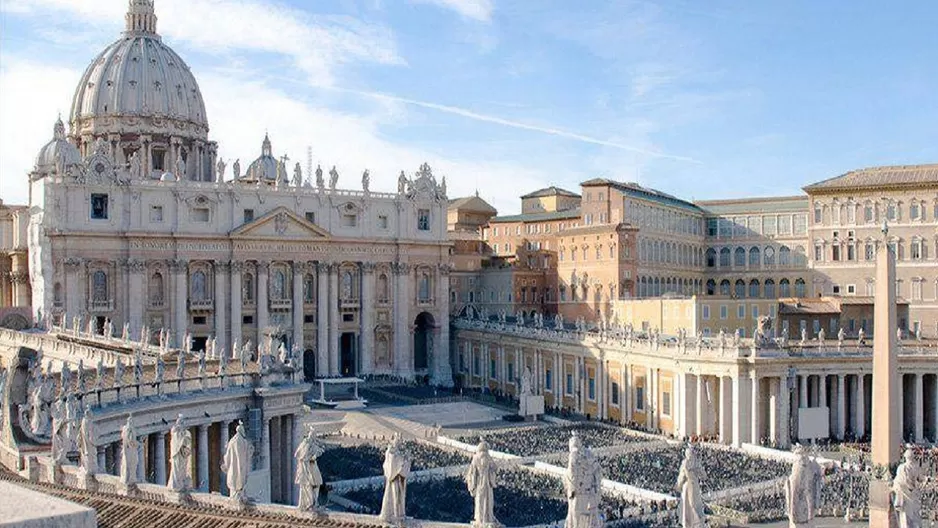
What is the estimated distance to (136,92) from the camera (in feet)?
326

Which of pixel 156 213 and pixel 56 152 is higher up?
pixel 56 152

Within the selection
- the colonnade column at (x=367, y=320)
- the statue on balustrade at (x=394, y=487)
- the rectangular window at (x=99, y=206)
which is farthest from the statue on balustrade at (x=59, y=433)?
the colonnade column at (x=367, y=320)

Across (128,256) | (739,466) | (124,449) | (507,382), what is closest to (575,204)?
(507,382)

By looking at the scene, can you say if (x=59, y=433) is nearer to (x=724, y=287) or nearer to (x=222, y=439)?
(x=222, y=439)

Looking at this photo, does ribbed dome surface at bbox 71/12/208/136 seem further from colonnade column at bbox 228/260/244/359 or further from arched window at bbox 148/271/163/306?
arched window at bbox 148/271/163/306

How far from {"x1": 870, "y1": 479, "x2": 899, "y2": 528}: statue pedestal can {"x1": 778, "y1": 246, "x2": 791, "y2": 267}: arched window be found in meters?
68.6

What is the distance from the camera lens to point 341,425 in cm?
6112

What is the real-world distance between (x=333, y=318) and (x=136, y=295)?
15.4 metres

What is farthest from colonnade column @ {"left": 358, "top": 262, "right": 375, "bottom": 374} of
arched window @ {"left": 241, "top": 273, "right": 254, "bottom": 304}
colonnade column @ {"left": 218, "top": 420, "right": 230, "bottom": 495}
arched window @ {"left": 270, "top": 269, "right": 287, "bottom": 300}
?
colonnade column @ {"left": 218, "top": 420, "right": 230, "bottom": 495}

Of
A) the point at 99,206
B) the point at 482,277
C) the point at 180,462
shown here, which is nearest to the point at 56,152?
the point at 99,206

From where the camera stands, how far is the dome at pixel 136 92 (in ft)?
324

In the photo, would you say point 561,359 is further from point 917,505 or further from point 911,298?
point 917,505

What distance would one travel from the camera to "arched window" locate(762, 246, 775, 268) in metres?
96.2

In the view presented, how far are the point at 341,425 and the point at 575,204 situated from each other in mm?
50392
